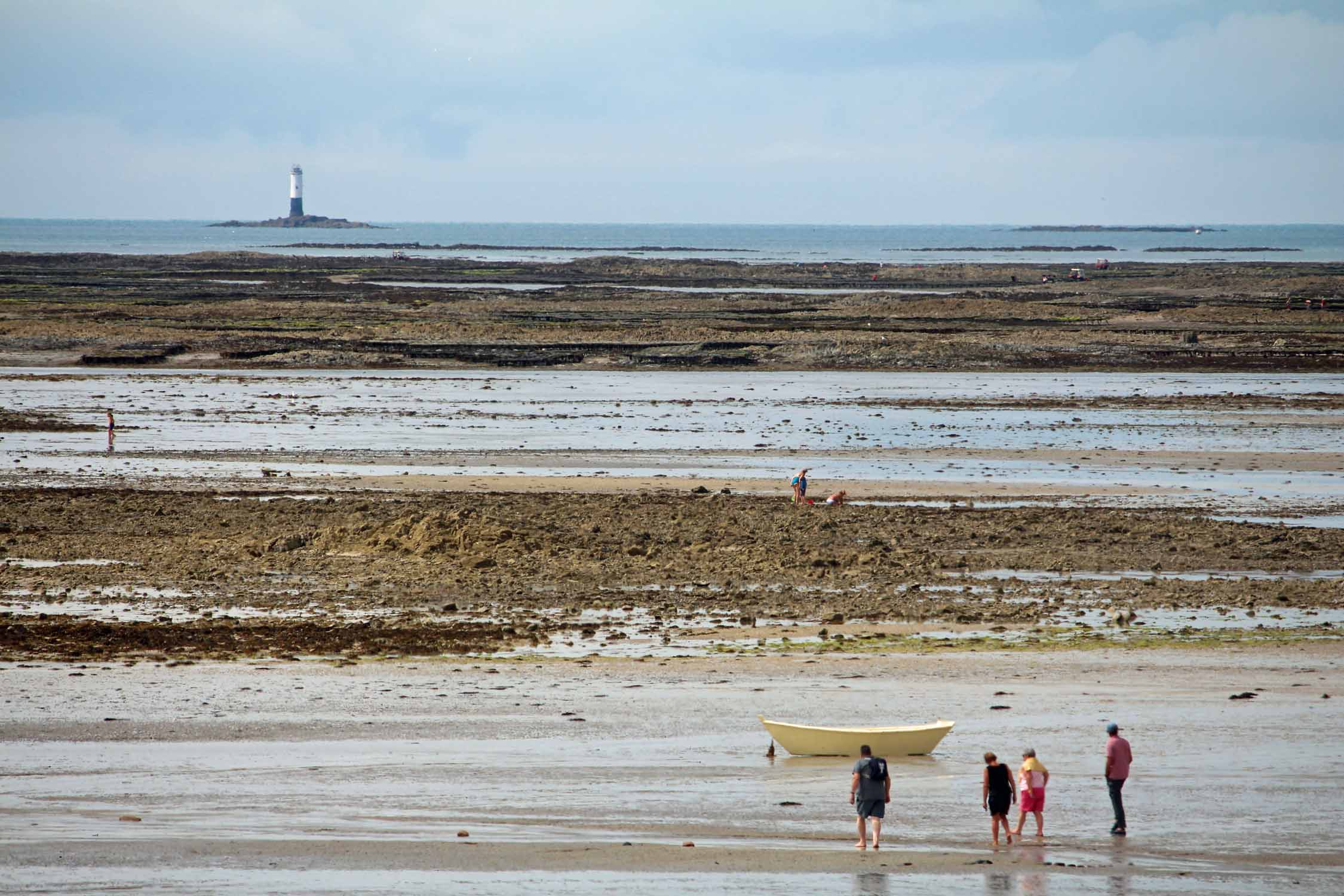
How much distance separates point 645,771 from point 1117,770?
490 centimetres

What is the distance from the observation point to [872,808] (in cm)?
1331

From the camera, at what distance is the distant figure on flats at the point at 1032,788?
13.7 m

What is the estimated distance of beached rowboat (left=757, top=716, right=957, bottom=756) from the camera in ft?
51.2

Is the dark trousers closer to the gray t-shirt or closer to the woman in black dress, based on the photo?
the woman in black dress

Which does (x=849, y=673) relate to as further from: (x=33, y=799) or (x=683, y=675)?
(x=33, y=799)

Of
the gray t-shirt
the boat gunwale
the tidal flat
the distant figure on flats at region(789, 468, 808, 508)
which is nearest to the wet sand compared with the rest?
the tidal flat

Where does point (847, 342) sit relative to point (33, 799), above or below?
above

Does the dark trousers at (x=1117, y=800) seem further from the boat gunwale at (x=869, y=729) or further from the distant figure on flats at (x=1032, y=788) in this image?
the boat gunwale at (x=869, y=729)

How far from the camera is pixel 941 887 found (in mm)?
12609

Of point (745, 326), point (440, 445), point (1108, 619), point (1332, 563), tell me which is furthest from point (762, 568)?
point (745, 326)

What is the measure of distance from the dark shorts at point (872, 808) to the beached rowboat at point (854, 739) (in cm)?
212

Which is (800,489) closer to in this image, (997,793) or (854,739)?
(854,739)

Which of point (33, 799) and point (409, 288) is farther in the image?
point (409, 288)

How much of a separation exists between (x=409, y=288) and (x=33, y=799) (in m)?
97.0
